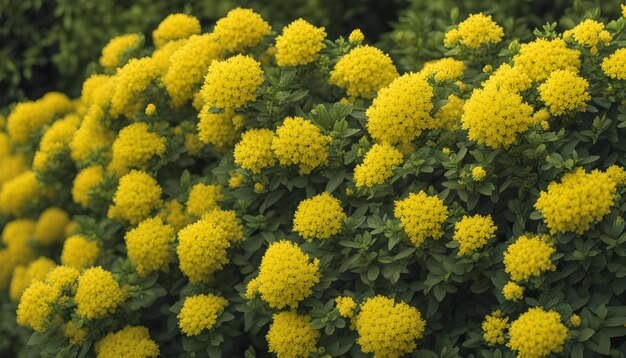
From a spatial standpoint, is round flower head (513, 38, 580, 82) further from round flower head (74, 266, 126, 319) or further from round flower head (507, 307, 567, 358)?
round flower head (74, 266, 126, 319)

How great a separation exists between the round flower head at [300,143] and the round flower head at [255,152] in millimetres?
45

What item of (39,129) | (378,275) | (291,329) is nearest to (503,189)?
(378,275)

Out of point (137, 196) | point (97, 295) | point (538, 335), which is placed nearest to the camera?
point (538, 335)

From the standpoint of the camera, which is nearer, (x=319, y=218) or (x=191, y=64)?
(x=319, y=218)

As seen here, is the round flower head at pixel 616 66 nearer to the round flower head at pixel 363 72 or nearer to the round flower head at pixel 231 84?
the round flower head at pixel 363 72

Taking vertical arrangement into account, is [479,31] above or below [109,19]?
above

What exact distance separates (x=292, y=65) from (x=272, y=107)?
28 cm

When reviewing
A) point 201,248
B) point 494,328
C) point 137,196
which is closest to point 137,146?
point 137,196

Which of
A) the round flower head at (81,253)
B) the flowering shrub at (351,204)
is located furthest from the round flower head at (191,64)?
the round flower head at (81,253)

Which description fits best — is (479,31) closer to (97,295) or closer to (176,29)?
(176,29)

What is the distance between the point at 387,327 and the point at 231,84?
1.26m

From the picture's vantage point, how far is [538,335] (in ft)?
8.87

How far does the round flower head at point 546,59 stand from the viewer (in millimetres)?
3131

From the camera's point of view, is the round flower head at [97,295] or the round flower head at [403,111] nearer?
the round flower head at [403,111]
